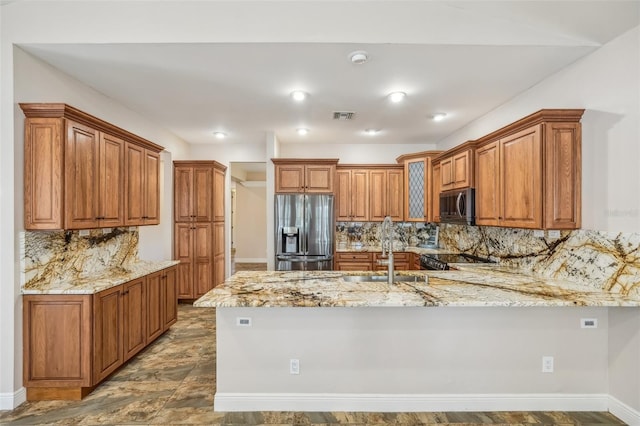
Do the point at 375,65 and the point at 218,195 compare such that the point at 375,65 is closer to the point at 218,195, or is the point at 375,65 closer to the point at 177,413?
the point at 177,413

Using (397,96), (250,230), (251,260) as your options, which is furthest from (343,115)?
(251,260)

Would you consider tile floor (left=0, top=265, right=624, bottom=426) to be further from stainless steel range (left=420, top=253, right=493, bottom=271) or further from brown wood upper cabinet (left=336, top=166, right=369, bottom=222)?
brown wood upper cabinet (left=336, top=166, right=369, bottom=222)

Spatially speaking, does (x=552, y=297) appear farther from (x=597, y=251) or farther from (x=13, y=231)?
(x=13, y=231)

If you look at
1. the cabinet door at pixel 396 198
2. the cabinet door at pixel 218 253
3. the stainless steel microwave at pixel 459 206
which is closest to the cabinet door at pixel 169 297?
the cabinet door at pixel 218 253

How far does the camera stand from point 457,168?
4055 millimetres

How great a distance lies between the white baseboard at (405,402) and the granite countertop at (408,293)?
82 centimetres

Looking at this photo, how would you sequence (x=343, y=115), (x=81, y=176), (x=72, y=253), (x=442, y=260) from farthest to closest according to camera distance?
(x=343, y=115)
(x=442, y=260)
(x=72, y=253)
(x=81, y=176)

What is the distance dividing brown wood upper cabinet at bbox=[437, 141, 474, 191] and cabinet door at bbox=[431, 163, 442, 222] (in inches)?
8.7

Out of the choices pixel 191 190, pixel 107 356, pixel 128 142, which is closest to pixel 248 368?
pixel 107 356

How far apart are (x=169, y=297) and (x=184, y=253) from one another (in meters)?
1.42

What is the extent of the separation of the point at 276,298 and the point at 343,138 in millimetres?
3832

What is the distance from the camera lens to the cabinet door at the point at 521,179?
106 inches

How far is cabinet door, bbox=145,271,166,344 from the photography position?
3512 millimetres

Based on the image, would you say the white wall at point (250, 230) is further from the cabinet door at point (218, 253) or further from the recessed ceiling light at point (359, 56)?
the recessed ceiling light at point (359, 56)
